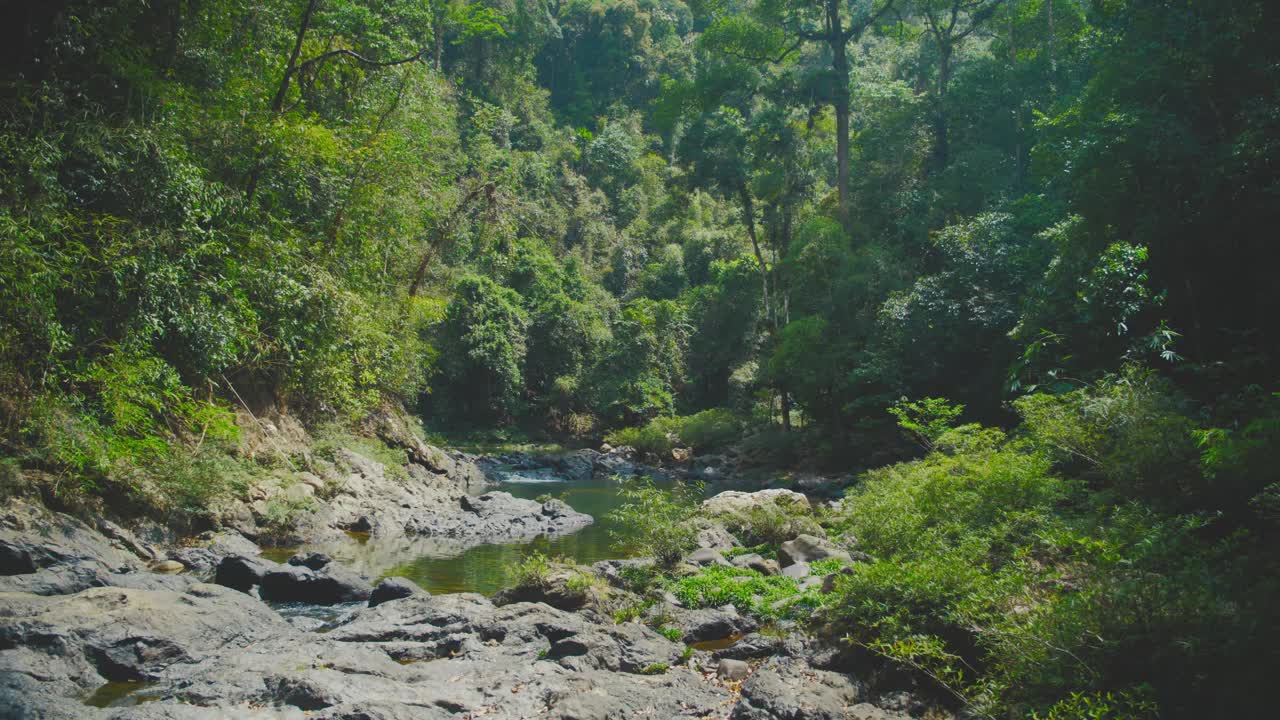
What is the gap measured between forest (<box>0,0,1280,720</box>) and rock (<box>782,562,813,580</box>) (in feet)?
5.28

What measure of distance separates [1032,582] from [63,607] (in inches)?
316

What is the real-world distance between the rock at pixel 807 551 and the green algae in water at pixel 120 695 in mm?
8238

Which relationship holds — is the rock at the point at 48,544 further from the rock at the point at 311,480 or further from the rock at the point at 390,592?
the rock at the point at 311,480

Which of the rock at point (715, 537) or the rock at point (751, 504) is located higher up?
the rock at point (751, 504)

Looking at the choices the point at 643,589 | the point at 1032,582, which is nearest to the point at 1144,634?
the point at 1032,582

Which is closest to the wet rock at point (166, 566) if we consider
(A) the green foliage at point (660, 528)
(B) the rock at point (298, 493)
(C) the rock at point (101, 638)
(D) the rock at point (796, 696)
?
(C) the rock at point (101, 638)

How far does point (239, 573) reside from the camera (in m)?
9.32

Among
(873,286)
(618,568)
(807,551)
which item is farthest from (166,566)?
(873,286)

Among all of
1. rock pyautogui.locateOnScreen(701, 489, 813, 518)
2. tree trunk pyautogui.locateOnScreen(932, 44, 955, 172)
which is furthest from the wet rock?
tree trunk pyautogui.locateOnScreen(932, 44, 955, 172)

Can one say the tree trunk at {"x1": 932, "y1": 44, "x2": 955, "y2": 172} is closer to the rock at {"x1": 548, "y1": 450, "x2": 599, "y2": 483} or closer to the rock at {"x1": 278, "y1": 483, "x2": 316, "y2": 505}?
the rock at {"x1": 548, "y1": 450, "x2": 599, "y2": 483}

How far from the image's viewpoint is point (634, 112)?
210ft

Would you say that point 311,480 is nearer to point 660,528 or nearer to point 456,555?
point 456,555

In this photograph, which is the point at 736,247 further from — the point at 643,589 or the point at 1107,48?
the point at 643,589

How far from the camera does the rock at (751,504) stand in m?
14.4
